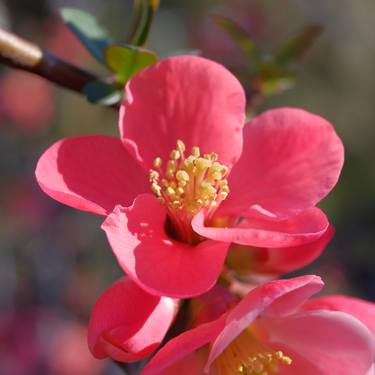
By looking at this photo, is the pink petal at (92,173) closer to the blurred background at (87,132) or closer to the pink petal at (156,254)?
the pink petal at (156,254)

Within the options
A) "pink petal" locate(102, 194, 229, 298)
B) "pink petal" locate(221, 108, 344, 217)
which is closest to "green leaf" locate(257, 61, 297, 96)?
"pink petal" locate(221, 108, 344, 217)

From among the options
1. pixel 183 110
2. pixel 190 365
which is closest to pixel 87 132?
pixel 183 110

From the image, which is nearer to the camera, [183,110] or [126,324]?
[126,324]

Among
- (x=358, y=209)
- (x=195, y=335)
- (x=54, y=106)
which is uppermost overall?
(x=195, y=335)

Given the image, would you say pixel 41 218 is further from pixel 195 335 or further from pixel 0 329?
pixel 195 335

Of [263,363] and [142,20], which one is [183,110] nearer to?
[142,20]

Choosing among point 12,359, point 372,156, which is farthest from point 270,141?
point 372,156

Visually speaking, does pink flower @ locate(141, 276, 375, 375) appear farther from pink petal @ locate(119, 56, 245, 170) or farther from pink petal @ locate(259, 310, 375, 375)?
pink petal @ locate(119, 56, 245, 170)
